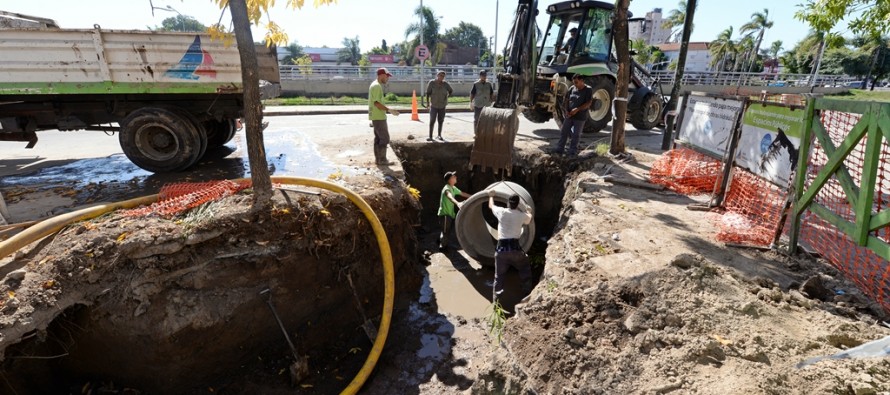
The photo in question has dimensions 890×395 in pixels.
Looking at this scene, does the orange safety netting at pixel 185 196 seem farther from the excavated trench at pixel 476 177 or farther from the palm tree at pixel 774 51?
the palm tree at pixel 774 51

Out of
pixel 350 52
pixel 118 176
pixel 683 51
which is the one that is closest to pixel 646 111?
pixel 683 51

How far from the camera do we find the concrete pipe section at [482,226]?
6699 millimetres

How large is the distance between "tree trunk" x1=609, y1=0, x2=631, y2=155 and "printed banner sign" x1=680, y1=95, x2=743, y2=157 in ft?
4.97

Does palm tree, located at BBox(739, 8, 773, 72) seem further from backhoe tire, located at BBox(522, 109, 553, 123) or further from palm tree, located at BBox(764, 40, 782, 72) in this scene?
backhoe tire, located at BBox(522, 109, 553, 123)

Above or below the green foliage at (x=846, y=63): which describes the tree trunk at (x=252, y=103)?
below

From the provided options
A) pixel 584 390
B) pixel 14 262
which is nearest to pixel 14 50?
pixel 14 262

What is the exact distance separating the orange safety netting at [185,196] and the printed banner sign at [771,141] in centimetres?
598

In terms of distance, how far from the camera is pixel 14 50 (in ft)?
17.6

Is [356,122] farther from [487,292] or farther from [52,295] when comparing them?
[52,295]

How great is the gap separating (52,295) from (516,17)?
858 cm

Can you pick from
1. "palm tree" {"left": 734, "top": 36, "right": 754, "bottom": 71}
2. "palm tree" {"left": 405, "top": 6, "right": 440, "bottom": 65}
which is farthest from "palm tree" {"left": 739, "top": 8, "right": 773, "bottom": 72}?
"palm tree" {"left": 405, "top": 6, "right": 440, "bottom": 65}

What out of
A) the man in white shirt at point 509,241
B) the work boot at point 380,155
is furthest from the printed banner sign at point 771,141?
the work boot at point 380,155

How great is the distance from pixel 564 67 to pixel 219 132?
25.3 ft

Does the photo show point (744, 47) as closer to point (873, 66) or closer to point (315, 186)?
point (873, 66)
